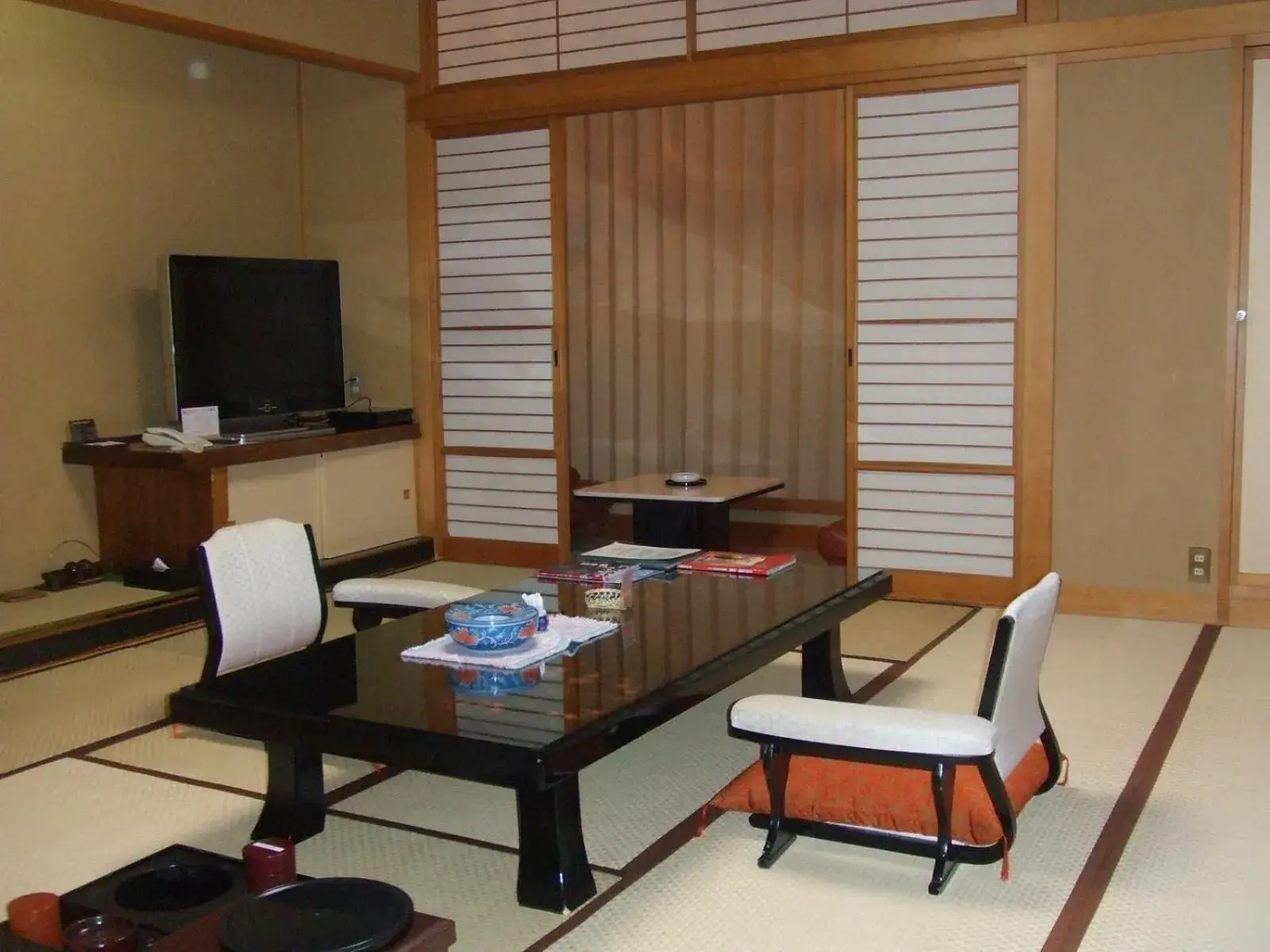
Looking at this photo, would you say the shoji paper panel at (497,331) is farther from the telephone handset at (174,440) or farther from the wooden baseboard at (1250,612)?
the wooden baseboard at (1250,612)

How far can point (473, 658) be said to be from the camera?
9.90 ft

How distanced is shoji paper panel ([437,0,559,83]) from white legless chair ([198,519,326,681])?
3.24m

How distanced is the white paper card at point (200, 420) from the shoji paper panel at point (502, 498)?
1.31 m

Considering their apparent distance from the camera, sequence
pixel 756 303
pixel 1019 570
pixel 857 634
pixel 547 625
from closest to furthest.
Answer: pixel 547 625, pixel 857 634, pixel 1019 570, pixel 756 303

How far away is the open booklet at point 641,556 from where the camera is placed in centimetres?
413

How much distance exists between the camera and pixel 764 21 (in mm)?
5680

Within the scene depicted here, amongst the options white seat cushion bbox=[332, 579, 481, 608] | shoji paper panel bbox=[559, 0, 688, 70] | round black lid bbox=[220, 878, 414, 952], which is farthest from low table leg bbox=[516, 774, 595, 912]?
shoji paper panel bbox=[559, 0, 688, 70]

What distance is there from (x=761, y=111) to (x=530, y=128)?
4.58 ft

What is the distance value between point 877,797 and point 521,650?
0.86m

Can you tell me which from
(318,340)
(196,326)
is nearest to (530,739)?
(196,326)

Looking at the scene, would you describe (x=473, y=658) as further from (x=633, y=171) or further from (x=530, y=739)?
(x=633, y=171)

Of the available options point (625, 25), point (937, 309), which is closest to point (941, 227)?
point (937, 309)

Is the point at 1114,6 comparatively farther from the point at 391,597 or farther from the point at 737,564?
the point at 391,597

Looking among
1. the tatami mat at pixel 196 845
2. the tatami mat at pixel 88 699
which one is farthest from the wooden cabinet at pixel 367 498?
the tatami mat at pixel 196 845
